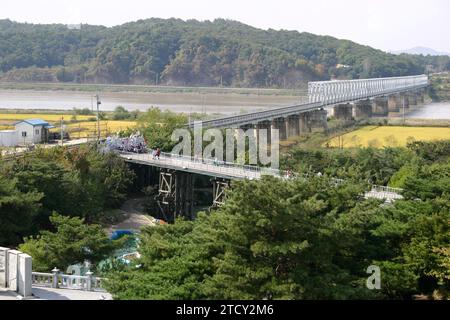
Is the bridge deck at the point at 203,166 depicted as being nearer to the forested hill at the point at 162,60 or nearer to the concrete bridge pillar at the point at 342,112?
the concrete bridge pillar at the point at 342,112

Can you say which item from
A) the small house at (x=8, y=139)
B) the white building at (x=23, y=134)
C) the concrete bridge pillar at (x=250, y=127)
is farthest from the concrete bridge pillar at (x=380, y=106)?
the small house at (x=8, y=139)

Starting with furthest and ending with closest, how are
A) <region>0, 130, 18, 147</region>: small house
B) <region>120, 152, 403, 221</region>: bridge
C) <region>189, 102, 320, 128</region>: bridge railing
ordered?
<region>189, 102, 320, 128</region>: bridge railing < <region>0, 130, 18, 147</region>: small house < <region>120, 152, 403, 221</region>: bridge

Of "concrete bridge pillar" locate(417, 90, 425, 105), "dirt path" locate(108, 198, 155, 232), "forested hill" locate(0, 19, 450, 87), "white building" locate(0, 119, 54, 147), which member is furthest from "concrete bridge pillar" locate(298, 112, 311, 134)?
"forested hill" locate(0, 19, 450, 87)

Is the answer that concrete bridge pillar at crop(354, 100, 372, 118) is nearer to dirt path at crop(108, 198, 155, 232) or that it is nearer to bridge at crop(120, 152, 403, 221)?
bridge at crop(120, 152, 403, 221)

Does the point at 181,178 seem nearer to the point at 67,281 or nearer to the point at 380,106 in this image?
the point at 67,281

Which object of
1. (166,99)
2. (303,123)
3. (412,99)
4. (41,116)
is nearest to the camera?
(41,116)

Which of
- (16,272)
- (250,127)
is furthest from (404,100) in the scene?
(16,272)
